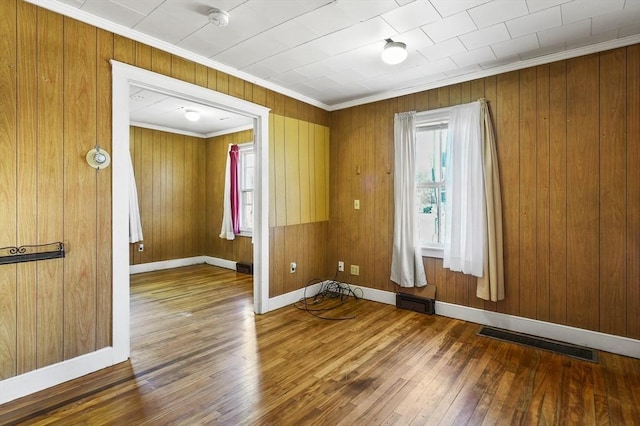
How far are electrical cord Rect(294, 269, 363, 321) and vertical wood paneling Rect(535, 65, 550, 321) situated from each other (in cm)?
187

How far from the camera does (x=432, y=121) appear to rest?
12.7ft

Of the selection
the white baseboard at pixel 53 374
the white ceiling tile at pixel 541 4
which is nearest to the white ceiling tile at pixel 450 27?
the white ceiling tile at pixel 541 4

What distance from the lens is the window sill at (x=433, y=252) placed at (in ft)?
12.6

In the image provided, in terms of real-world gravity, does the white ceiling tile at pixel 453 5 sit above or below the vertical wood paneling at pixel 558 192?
above

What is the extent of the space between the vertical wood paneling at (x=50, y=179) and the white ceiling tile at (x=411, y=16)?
230 cm

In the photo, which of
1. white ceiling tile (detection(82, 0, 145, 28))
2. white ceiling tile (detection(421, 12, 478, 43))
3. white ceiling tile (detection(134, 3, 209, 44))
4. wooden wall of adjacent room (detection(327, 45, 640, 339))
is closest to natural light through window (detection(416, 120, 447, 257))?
wooden wall of adjacent room (detection(327, 45, 640, 339))

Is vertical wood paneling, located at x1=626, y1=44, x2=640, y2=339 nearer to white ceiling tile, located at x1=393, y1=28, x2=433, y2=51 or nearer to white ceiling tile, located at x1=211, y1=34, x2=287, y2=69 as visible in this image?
white ceiling tile, located at x1=393, y1=28, x2=433, y2=51

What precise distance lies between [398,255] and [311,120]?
6.81 ft

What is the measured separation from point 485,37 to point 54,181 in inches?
135

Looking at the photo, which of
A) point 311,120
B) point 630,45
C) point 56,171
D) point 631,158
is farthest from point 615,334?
point 56,171

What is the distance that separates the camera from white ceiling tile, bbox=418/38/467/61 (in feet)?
9.35

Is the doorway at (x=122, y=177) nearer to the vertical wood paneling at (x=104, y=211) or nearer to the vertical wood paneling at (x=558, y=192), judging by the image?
the vertical wood paneling at (x=104, y=211)

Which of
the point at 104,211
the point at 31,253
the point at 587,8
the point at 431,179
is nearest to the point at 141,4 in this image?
the point at 104,211

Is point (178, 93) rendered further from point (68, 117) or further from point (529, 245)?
point (529, 245)
